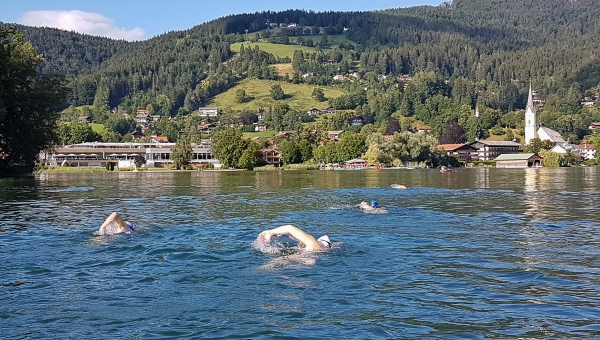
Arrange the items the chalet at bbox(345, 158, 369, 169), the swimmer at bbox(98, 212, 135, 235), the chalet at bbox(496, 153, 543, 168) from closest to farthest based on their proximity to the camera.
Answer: the swimmer at bbox(98, 212, 135, 235)
the chalet at bbox(345, 158, 369, 169)
the chalet at bbox(496, 153, 543, 168)

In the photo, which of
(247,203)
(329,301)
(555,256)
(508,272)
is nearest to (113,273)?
(329,301)

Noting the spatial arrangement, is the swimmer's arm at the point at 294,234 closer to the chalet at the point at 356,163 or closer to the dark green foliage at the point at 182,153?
the chalet at the point at 356,163

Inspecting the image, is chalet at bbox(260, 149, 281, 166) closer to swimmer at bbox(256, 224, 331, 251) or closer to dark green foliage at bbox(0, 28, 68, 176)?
dark green foliage at bbox(0, 28, 68, 176)

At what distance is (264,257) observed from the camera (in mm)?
17484

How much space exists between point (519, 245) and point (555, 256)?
232 cm

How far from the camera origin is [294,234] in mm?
16703

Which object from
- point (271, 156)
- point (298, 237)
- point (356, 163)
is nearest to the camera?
point (298, 237)

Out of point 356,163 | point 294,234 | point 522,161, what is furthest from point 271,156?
point 294,234

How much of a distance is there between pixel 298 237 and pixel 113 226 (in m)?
8.83

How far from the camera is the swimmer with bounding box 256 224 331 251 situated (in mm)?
16547

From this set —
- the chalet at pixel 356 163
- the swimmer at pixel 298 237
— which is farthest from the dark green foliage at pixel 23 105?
the chalet at pixel 356 163

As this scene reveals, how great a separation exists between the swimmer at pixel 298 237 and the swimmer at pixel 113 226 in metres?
6.93

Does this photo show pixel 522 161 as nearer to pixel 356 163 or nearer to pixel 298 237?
pixel 356 163

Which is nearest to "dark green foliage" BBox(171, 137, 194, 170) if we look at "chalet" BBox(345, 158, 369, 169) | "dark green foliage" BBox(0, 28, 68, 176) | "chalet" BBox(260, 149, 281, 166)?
"chalet" BBox(260, 149, 281, 166)
